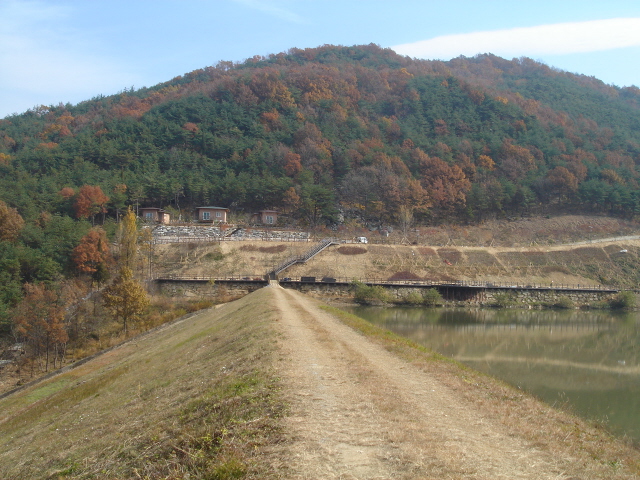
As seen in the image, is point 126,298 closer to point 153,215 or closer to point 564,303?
point 153,215

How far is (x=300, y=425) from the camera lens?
9.02 m

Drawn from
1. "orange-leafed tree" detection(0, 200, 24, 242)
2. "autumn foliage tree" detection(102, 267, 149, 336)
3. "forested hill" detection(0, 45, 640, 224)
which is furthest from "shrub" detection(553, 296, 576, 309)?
"orange-leafed tree" detection(0, 200, 24, 242)

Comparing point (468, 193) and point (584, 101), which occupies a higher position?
point (584, 101)

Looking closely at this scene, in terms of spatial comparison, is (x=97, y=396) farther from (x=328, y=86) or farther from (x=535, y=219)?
(x=328, y=86)

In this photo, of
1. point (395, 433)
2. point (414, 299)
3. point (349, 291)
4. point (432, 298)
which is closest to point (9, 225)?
point (349, 291)

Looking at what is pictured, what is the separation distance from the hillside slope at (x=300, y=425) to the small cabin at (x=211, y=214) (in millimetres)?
57836

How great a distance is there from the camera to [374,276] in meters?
57.6

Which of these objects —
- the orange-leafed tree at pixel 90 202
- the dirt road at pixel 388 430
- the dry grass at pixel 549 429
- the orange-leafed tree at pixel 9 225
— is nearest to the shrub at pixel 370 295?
the dry grass at pixel 549 429

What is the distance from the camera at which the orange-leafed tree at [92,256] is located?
48.1 m

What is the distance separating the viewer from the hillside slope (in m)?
7.96

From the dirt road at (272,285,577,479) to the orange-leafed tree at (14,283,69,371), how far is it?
2460 centimetres

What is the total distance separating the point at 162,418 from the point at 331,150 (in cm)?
8878

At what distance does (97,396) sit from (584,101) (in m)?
163

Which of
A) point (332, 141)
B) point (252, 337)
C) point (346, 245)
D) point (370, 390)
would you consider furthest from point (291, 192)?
point (370, 390)
